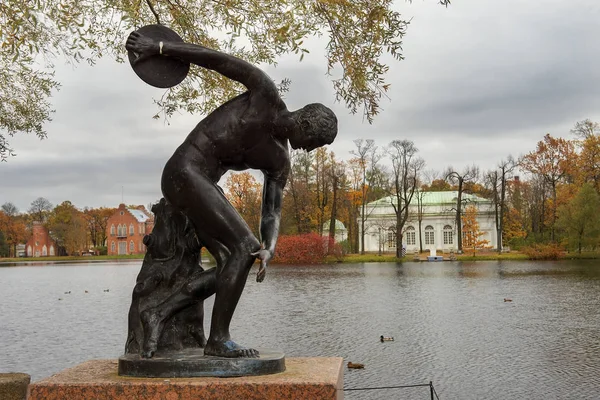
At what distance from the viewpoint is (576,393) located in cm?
966

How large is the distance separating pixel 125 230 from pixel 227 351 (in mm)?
100729

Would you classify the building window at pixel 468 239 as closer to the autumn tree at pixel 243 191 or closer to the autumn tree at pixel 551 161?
the autumn tree at pixel 551 161

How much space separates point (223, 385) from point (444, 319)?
14.6 metres

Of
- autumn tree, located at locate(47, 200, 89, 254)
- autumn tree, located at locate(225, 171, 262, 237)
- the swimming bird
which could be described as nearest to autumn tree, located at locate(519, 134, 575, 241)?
autumn tree, located at locate(225, 171, 262, 237)

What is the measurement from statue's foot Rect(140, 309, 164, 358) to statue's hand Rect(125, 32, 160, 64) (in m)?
1.58

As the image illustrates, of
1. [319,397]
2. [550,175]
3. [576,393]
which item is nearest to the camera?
[319,397]

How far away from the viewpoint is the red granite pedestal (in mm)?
3680

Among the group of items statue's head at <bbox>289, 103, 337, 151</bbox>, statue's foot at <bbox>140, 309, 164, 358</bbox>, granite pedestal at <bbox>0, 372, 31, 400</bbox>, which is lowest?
granite pedestal at <bbox>0, 372, 31, 400</bbox>

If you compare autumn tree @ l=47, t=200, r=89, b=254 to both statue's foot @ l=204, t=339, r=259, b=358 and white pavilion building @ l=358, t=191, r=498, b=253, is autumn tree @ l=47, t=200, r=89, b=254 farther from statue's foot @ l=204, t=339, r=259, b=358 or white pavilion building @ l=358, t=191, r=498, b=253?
statue's foot @ l=204, t=339, r=259, b=358

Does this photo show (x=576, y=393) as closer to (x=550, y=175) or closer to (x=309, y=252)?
(x=309, y=252)

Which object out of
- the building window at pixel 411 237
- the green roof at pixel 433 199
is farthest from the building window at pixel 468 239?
the green roof at pixel 433 199

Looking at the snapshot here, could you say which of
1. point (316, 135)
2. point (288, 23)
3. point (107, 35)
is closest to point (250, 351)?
point (316, 135)

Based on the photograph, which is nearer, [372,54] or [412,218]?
[372,54]

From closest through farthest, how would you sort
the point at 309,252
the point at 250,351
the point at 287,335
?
the point at 250,351, the point at 287,335, the point at 309,252
